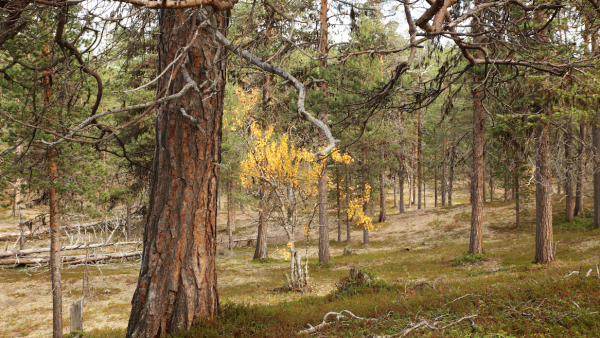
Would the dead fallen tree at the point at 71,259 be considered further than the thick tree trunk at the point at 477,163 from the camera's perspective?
Yes

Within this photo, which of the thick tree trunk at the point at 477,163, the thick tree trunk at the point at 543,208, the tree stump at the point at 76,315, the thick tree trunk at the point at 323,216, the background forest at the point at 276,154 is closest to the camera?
the background forest at the point at 276,154

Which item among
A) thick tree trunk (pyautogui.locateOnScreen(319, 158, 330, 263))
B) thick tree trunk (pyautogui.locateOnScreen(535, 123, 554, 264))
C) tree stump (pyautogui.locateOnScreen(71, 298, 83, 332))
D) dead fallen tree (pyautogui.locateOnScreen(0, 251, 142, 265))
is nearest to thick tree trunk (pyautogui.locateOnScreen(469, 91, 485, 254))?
thick tree trunk (pyautogui.locateOnScreen(535, 123, 554, 264))

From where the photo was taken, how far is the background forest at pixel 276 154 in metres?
3.51

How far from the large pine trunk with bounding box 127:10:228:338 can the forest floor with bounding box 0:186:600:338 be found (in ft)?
1.15

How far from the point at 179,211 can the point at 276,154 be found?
821 cm

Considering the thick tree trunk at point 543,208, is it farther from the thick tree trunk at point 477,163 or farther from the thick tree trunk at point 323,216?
the thick tree trunk at point 323,216

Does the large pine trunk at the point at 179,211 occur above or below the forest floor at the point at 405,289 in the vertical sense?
above

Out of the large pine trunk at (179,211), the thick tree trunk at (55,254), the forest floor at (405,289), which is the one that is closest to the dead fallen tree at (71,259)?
the forest floor at (405,289)

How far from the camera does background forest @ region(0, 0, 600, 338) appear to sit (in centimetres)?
351

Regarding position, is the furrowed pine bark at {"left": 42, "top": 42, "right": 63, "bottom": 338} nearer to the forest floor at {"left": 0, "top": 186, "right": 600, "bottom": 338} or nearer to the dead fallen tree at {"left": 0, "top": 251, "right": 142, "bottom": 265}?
the forest floor at {"left": 0, "top": 186, "right": 600, "bottom": 338}

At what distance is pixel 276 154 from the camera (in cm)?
1184

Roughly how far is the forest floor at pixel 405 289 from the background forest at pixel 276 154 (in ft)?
0.16

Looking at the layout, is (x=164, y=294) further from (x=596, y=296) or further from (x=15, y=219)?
(x=15, y=219)

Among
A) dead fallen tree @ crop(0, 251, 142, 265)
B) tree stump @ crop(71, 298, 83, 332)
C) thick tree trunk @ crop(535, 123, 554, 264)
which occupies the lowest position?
dead fallen tree @ crop(0, 251, 142, 265)
